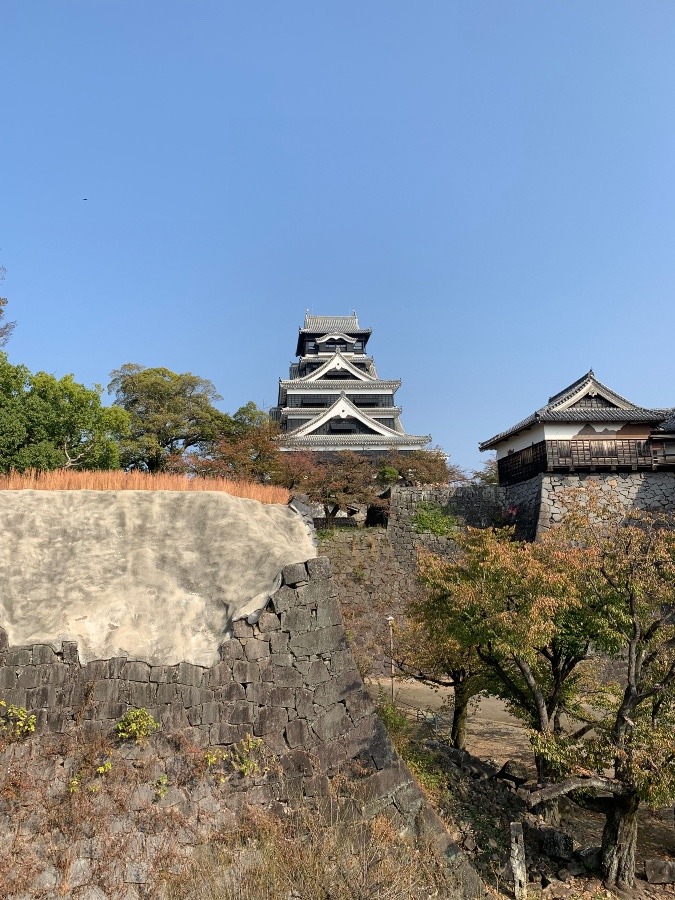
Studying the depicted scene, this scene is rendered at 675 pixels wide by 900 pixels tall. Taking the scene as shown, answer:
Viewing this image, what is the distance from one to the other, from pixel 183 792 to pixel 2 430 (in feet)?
43.2

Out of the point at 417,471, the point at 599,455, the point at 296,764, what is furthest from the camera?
the point at 417,471

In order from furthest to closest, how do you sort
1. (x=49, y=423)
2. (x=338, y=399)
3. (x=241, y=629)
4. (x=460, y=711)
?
1. (x=338, y=399)
2. (x=49, y=423)
3. (x=460, y=711)
4. (x=241, y=629)

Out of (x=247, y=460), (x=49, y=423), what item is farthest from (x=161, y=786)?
(x=247, y=460)

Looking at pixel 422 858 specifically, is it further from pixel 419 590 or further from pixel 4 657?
pixel 419 590

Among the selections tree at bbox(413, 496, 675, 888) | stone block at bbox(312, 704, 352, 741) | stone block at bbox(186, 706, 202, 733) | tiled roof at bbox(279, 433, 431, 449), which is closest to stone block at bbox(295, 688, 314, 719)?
stone block at bbox(312, 704, 352, 741)

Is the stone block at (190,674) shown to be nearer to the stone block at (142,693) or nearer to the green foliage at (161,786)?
the stone block at (142,693)

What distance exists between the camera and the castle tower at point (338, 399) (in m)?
31.5

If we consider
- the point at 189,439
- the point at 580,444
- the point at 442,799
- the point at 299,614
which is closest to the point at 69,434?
the point at 189,439

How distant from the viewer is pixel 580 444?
2034 centimetres

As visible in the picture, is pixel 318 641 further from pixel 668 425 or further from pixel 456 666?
pixel 668 425

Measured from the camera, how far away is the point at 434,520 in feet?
71.2

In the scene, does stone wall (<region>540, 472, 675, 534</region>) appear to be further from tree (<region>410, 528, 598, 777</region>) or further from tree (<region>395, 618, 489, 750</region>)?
tree (<region>410, 528, 598, 777</region>)

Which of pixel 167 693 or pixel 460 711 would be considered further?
pixel 460 711

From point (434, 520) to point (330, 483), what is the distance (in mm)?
4316
